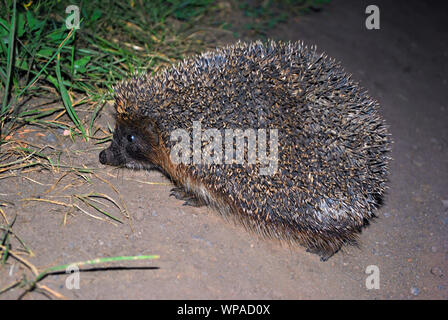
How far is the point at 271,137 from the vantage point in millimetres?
4375

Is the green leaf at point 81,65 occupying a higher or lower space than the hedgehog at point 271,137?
higher

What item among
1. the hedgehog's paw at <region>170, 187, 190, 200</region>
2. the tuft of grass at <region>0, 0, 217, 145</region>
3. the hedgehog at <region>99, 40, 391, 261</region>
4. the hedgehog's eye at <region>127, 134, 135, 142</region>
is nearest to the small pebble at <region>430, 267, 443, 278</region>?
the hedgehog at <region>99, 40, 391, 261</region>

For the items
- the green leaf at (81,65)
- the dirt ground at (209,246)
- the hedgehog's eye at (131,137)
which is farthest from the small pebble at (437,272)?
the green leaf at (81,65)

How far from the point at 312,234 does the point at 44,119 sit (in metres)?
3.87

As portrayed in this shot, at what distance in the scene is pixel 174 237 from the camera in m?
4.67

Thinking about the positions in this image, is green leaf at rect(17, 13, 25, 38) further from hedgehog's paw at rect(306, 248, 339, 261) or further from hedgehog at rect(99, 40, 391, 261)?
hedgehog's paw at rect(306, 248, 339, 261)

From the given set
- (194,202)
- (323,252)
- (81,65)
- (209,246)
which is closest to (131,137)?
(194,202)

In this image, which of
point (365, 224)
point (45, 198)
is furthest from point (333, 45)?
point (45, 198)

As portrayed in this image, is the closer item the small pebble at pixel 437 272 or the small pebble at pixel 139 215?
the small pebble at pixel 139 215

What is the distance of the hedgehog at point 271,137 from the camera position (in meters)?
4.35

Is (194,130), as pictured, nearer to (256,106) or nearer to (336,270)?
(256,106)

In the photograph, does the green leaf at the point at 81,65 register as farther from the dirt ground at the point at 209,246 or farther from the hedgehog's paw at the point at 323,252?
the hedgehog's paw at the point at 323,252

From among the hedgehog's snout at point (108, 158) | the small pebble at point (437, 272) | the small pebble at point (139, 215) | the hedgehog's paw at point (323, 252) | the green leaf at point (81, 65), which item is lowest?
the small pebble at point (437, 272)

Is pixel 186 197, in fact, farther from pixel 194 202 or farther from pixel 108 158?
pixel 108 158
